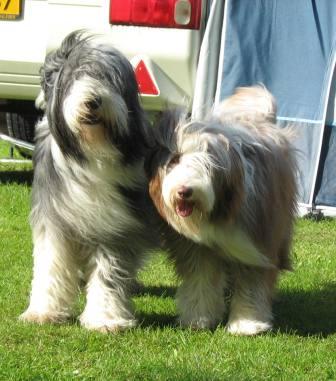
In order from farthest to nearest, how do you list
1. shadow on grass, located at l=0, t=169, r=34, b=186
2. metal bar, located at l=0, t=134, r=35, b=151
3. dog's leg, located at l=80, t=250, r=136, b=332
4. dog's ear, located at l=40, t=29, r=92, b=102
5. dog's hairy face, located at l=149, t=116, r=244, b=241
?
1. shadow on grass, located at l=0, t=169, r=34, b=186
2. metal bar, located at l=0, t=134, r=35, b=151
3. dog's leg, located at l=80, t=250, r=136, b=332
4. dog's ear, located at l=40, t=29, r=92, b=102
5. dog's hairy face, located at l=149, t=116, r=244, b=241

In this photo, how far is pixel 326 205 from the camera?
845 cm

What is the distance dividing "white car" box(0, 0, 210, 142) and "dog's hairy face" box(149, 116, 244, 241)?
89.8 inches

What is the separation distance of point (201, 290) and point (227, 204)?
0.57 meters

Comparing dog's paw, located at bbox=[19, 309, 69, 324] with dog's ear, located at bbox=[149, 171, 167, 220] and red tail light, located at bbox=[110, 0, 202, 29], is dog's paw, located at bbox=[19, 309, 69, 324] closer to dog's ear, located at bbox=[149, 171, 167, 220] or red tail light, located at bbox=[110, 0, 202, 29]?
dog's ear, located at bbox=[149, 171, 167, 220]

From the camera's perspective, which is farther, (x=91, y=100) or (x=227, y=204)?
(x=227, y=204)

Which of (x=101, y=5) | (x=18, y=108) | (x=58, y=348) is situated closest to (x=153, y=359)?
(x=58, y=348)

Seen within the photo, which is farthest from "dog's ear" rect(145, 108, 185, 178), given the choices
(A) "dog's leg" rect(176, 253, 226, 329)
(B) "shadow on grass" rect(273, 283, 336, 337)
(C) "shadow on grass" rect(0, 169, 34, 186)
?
(C) "shadow on grass" rect(0, 169, 34, 186)

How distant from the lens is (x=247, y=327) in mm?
5184

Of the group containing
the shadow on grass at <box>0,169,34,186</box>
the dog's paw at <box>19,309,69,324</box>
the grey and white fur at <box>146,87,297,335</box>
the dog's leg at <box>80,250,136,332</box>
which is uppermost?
the grey and white fur at <box>146,87,297,335</box>

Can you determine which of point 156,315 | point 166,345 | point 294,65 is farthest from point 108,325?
point 294,65

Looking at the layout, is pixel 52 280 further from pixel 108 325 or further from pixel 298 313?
pixel 298 313

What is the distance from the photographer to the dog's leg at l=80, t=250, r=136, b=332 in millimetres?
5066

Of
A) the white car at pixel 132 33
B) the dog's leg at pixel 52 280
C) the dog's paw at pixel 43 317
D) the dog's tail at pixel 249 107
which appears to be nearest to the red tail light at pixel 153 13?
the white car at pixel 132 33

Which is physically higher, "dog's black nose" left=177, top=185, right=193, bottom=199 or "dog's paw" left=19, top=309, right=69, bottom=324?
"dog's black nose" left=177, top=185, right=193, bottom=199
